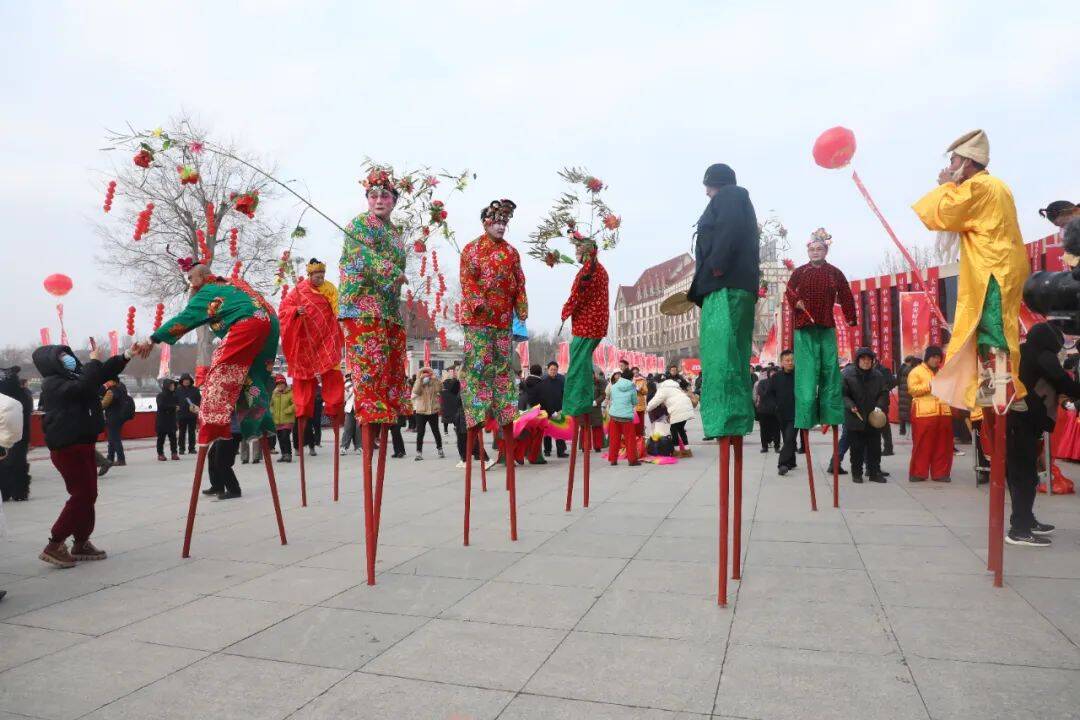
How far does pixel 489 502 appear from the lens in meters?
6.97

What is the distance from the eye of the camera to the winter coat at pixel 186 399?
14.0m

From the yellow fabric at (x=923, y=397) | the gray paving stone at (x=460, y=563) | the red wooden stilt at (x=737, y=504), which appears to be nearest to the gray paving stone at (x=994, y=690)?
the red wooden stilt at (x=737, y=504)

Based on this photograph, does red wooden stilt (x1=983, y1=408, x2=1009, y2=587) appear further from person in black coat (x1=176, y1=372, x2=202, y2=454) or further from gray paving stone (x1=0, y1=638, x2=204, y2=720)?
person in black coat (x1=176, y1=372, x2=202, y2=454)

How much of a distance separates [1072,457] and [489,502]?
26.2 ft

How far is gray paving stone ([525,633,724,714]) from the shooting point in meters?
2.42

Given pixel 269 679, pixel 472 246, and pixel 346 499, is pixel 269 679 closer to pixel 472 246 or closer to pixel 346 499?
pixel 472 246

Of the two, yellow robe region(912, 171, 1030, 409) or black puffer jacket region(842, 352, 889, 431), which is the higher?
yellow robe region(912, 171, 1030, 409)

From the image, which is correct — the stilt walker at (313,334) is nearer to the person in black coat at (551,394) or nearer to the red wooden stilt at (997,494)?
the person in black coat at (551,394)

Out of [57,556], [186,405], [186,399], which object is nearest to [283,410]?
[186,399]

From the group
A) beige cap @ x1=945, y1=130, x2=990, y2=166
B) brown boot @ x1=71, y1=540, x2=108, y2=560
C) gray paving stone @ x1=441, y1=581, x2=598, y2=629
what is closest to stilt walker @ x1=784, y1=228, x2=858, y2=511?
beige cap @ x1=945, y1=130, x2=990, y2=166

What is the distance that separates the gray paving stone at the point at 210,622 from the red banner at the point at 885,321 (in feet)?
71.2

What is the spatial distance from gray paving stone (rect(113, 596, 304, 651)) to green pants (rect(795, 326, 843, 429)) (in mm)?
4686

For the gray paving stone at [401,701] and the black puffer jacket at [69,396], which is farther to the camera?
the black puffer jacket at [69,396]

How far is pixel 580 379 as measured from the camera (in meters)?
5.96
